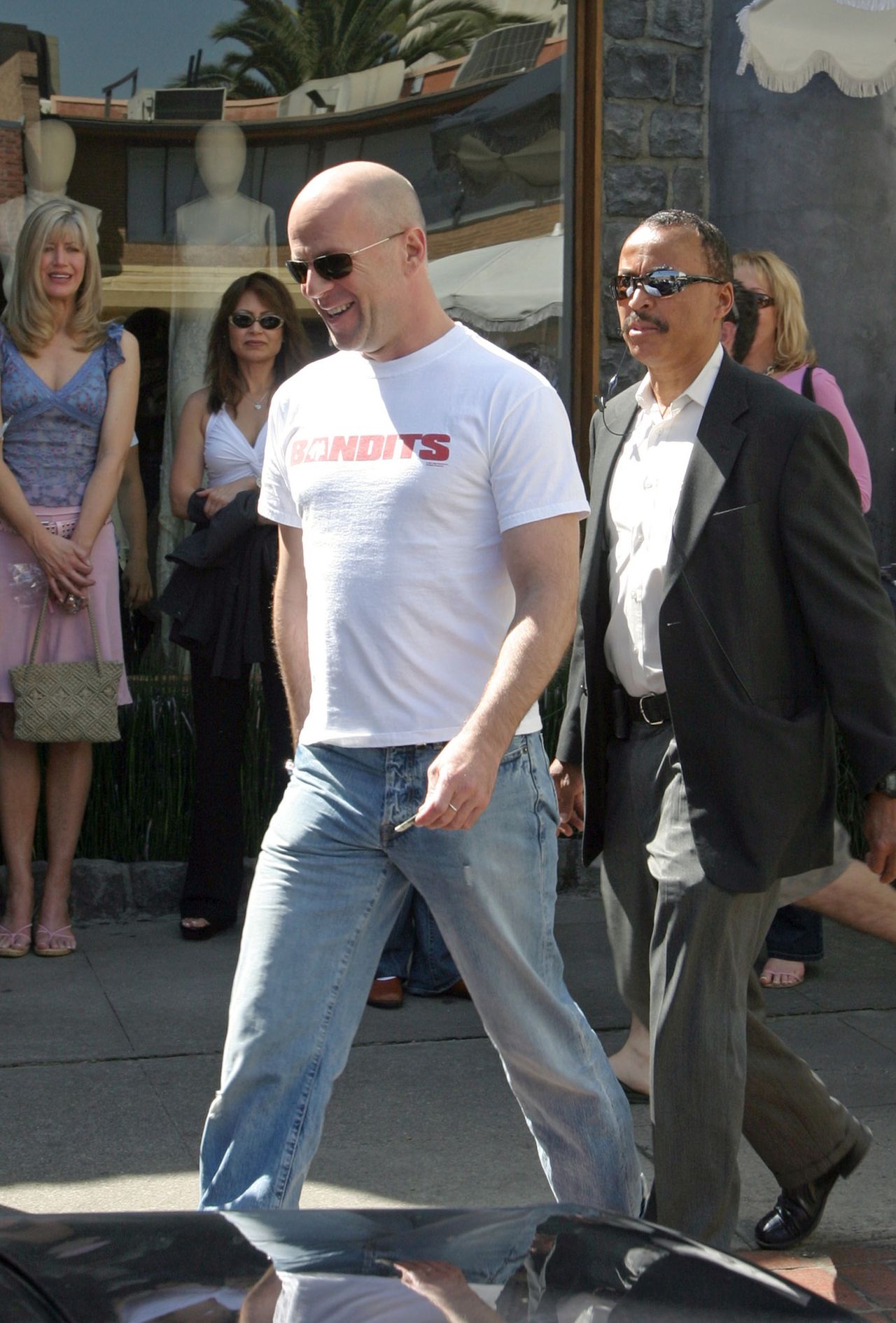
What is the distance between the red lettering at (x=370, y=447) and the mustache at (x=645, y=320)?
78 cm

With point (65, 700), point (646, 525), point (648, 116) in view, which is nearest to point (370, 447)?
point (646, 525)

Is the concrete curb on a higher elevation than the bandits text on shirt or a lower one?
lower

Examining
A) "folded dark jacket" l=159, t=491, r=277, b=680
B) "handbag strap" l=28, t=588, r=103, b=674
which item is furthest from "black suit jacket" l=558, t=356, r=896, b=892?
"handbag strap" l=28, t=588, r=103, b=674

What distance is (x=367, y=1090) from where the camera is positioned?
4.53 meters

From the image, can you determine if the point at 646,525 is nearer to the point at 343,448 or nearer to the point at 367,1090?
the point at 343,448

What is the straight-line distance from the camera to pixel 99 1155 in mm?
4035

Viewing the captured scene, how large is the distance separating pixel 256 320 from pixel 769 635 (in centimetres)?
317

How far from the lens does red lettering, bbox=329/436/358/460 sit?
9.78 ft

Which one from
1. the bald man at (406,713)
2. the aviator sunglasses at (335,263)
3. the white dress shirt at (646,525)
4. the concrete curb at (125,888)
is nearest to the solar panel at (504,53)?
the concrete curb at (125,888)

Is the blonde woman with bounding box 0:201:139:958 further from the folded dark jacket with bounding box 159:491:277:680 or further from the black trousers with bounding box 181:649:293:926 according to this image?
the black trousers with bounding box 181:649:293:926

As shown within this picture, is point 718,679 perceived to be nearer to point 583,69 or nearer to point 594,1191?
point 594,1191

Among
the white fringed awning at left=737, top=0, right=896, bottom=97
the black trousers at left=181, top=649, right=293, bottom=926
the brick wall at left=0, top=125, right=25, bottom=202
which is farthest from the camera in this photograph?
the white fringed awning at left=737, top=0, right=896, bottom=97

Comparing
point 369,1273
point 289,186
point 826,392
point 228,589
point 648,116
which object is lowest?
point 369,1273

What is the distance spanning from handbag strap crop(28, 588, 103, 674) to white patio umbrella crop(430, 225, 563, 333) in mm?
2359
